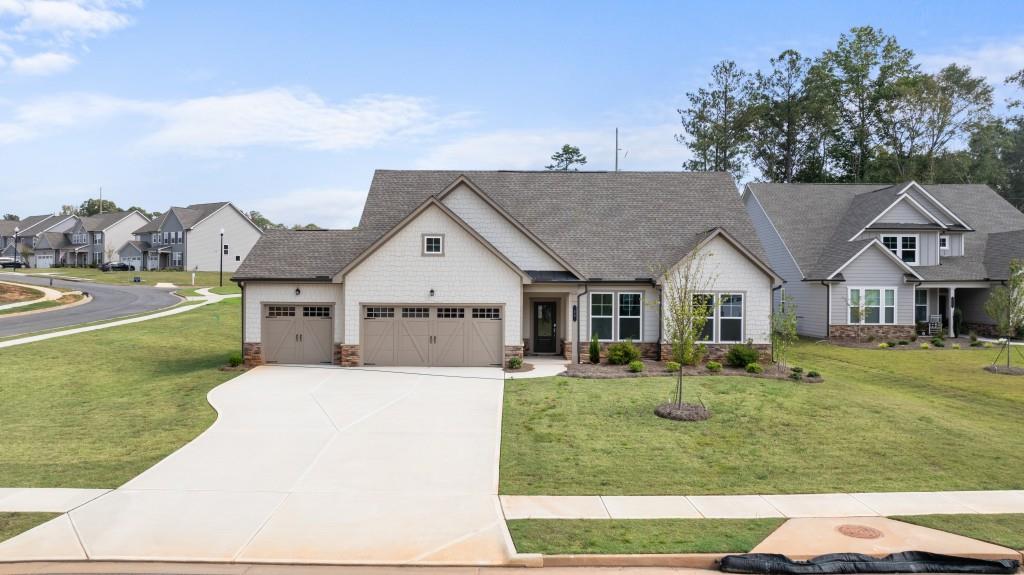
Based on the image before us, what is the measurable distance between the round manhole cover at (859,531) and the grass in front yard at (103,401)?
1083cm

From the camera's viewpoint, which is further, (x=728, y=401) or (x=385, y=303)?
(x=385, y=303)

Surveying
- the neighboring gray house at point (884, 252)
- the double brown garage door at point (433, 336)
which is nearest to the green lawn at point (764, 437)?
the double brown garage door at point (433, 336)

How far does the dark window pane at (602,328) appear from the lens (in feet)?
77.8

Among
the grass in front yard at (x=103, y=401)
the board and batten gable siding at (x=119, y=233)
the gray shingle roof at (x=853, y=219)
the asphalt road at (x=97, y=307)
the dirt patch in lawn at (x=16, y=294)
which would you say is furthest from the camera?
the board and batten gable siding at (x=119, y=233)

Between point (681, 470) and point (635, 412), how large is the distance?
13.3ft

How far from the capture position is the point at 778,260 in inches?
1357

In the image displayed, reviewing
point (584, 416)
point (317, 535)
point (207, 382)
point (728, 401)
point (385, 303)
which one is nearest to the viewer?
point (317, 535)

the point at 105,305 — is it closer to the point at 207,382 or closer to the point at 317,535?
the point at 207,382

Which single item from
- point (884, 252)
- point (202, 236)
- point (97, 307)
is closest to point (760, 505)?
point (884, 252)

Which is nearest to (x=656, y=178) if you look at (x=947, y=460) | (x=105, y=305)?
(x=947, y=460)

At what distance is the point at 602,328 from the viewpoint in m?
23.7

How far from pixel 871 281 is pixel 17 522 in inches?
1303

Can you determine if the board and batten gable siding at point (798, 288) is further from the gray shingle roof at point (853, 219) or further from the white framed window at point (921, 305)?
the white framed window at point (921, 305)

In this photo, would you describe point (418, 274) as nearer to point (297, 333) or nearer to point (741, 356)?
point (297, 333)
